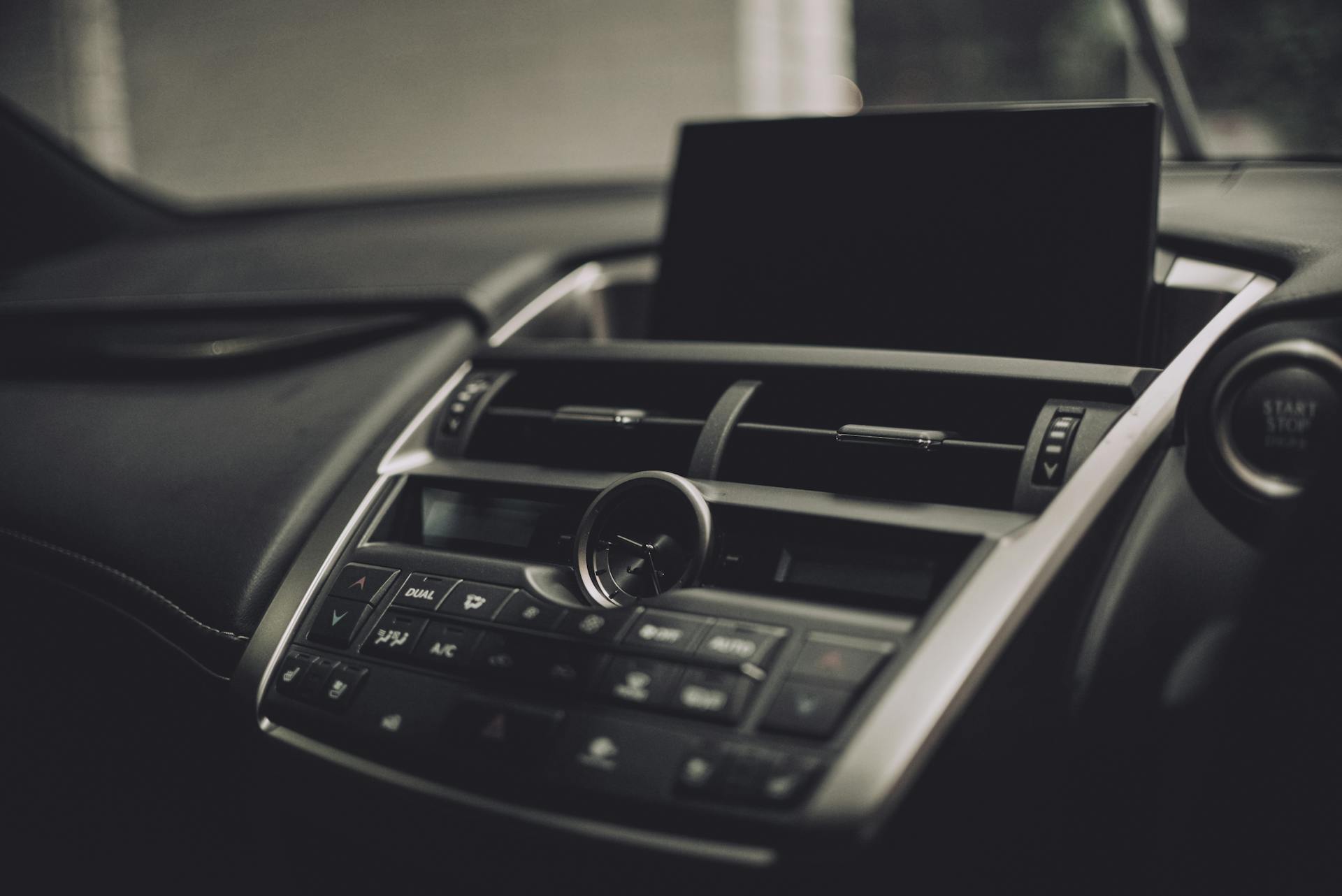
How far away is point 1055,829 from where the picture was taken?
752 mm

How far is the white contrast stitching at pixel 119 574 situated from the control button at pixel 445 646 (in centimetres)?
24

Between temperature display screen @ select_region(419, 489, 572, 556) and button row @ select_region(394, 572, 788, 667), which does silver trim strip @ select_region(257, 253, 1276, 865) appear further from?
temperature display screen @ select_region(419, 489, 572, 556)

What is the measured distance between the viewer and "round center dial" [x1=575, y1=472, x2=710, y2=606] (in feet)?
2.92

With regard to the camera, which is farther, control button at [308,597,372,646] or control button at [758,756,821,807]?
control button at [308,597,372,646]

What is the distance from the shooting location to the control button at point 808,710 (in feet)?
2.39

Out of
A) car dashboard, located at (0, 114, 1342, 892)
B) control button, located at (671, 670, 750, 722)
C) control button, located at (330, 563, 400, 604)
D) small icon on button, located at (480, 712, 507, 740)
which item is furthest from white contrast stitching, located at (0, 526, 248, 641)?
control button, located at (671, 670, 750, 722)

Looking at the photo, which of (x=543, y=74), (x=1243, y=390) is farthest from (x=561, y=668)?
(x=543, y=74)

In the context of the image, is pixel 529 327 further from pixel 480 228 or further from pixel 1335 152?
pixel 1335 152

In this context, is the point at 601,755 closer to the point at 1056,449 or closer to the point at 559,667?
the point at 559,667

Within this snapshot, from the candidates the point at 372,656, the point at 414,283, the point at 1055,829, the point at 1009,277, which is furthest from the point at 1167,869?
the point at 414,283

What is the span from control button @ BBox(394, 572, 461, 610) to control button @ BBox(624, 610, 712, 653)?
7.8 inches

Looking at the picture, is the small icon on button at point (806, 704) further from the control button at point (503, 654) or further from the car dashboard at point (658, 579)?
the control button at point (503, 654)

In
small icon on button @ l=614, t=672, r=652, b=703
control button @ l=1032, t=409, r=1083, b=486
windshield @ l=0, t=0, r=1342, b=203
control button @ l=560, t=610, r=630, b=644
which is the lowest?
small icon on button @ l=614, t=672, r=652, b=703

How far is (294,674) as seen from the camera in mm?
960
